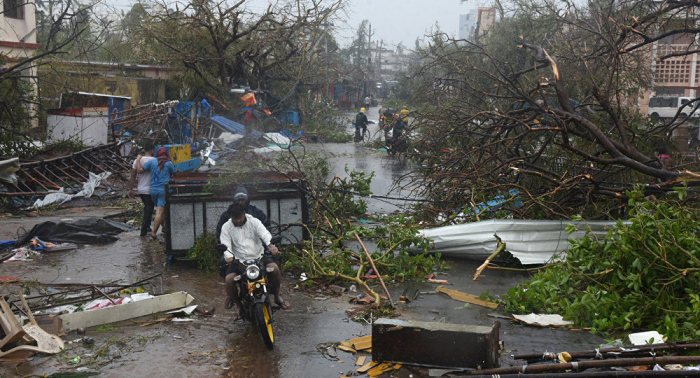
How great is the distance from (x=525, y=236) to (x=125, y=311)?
5.13 m

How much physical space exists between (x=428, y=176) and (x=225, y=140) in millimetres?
12474

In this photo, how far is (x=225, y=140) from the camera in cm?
2111

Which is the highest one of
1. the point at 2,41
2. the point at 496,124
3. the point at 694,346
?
the point at 2,41

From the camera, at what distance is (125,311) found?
6.55 m

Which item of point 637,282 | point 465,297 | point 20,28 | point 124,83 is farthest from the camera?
point 124,83

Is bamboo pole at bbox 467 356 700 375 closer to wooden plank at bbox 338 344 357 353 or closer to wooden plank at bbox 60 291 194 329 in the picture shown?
wooden plank at bbox 338 344 357 353

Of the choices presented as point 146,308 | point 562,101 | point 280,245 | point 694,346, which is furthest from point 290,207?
point 694,346

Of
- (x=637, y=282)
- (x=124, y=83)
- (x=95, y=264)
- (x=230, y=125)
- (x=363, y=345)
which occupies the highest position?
(x=124, y=83)

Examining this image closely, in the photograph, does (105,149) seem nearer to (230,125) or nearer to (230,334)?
(230,125)

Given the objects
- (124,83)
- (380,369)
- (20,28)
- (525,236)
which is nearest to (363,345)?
(380,369)

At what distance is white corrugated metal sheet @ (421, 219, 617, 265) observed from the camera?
8188mm

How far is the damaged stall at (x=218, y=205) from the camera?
345 inches

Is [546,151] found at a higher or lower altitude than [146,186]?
higher

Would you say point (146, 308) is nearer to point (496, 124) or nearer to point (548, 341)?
point (548, 341)
